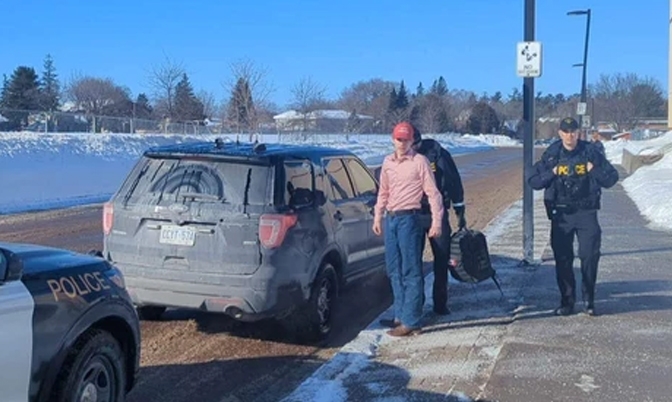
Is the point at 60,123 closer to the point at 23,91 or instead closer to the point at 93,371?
the point at 93,371

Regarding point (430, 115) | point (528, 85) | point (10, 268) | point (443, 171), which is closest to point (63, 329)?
point (10, 268)

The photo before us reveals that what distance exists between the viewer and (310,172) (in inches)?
279

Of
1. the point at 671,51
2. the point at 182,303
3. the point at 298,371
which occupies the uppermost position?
the point at 671,51

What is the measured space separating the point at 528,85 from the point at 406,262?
13.6 feet

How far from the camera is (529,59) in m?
9.95

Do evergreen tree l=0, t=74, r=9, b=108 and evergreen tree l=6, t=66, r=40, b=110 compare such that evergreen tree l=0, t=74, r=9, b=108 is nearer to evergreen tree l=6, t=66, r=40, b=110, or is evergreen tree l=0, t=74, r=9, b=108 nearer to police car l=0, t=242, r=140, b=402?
evergreen tree l=6, t=66, r=40, b=110

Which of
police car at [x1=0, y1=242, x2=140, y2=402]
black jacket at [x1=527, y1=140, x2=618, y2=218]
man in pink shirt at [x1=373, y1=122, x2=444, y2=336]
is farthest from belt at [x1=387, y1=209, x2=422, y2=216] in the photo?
police car at [x1=0, y1=242, x2=140, y2=402]

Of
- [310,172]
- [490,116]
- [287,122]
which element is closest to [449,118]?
[490,116]

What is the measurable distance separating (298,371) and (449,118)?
99859mm

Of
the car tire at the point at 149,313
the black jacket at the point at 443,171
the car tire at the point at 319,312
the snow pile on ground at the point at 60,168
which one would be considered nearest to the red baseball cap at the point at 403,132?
the black jacket at the point at 443,171

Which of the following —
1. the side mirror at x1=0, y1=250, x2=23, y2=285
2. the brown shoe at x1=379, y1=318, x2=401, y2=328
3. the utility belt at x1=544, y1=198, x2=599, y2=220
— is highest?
the side mirror at x1=0, y1=250, x2=23, y2=285

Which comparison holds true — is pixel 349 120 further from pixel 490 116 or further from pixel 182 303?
pixel 182 303

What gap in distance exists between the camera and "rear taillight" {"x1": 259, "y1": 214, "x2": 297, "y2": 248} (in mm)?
6266

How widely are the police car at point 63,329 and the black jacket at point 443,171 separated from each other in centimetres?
373
